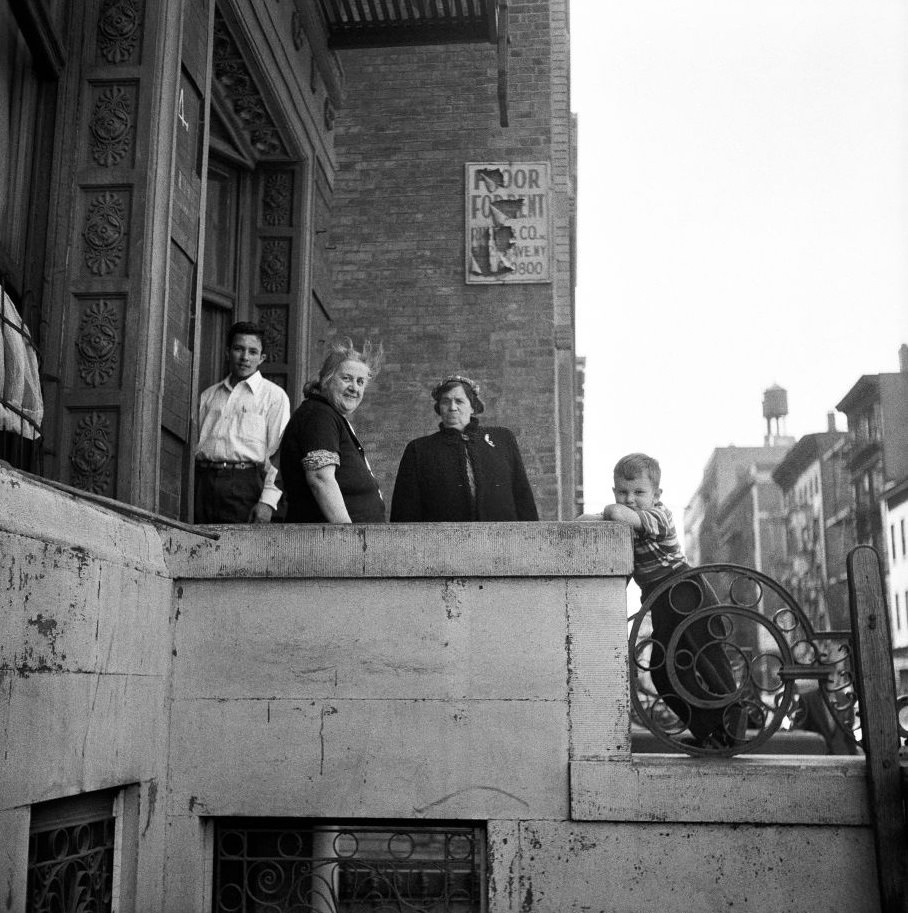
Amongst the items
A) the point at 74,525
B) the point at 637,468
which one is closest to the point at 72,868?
the point at 74,525

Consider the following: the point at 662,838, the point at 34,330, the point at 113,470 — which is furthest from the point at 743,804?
the point at 34,330

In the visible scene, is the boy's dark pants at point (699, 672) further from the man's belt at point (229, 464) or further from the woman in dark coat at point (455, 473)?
the man's belt at point (229, 464)

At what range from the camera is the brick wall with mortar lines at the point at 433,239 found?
12.0m

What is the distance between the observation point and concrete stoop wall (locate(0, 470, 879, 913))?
476 centimetres

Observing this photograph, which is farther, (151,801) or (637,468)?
(637,468)

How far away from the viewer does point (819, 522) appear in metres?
65.3

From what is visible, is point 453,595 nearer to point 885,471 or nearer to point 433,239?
point 433,239

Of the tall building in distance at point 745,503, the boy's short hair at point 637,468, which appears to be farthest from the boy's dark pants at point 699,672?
the tall building in distance at point 745,503

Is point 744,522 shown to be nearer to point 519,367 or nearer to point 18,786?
point 519,367

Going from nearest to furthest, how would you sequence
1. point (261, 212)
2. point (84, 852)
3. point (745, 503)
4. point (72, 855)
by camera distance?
point (72, 855) < point (84, 852) < point (261, 212) < point (745, 503)

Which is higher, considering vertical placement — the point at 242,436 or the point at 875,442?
the point at 875,442

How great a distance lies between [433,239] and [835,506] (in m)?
54.1

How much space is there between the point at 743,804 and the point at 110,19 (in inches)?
192

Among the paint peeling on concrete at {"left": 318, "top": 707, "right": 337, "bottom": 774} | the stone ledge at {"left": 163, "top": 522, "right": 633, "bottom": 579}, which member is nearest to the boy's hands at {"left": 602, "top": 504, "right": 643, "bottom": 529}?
the stone ledge at {"left": 163, "top": 522, "right": 633, "bottom": 579}
